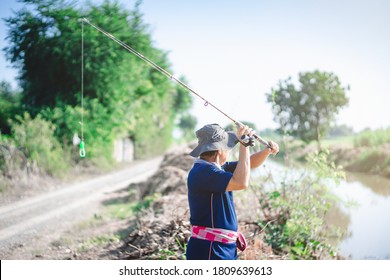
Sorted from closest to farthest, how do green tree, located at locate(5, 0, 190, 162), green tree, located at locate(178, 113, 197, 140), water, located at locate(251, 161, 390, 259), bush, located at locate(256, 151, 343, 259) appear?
bush, located at locate(256, 151, 343, 259) < water, located at locate(251, 161, 390, 259) < green tree, located at locate(5, 0, 190, 162) < green tree, located at locate(178, 113, 197, 140)

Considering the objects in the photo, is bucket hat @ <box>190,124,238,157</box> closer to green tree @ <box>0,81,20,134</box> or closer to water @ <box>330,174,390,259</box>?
water @ <box>330,174,390,259</box>

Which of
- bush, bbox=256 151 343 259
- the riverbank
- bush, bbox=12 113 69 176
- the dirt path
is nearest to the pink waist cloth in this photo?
bush, bbox=256 151 343 259

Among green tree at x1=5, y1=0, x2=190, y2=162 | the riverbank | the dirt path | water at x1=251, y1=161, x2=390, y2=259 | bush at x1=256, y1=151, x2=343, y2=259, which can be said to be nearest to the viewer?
bush at x1=256, y1=151, x2=343, y2=259

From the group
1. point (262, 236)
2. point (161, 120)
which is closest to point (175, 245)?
point (262, 236)

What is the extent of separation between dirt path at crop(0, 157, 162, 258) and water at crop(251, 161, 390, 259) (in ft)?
9.16

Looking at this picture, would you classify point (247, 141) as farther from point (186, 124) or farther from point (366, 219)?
point (186, 124)

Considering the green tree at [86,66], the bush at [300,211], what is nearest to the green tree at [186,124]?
the green tree at [86,66]

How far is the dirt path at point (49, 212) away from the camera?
454cm

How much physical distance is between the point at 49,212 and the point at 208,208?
417 cm

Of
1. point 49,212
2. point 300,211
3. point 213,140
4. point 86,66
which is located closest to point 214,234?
point 213,140

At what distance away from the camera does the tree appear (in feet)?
17.2

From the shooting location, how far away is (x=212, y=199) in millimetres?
2242

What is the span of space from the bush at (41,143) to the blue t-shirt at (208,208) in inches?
195
